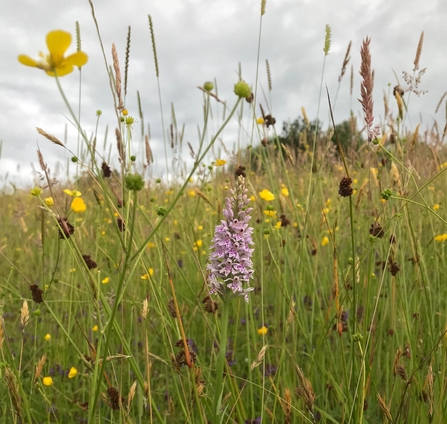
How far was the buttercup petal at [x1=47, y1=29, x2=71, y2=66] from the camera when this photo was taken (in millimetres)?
562

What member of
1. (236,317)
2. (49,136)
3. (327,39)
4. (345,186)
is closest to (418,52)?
(327,39)

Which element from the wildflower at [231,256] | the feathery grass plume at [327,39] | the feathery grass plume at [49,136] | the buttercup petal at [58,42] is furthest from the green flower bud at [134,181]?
the feathery grass plume at [327,39]

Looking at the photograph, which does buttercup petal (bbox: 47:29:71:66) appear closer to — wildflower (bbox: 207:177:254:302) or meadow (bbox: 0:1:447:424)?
meadow (bbox: 0:1:447:424)

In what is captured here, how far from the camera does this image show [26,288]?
311 centimetres

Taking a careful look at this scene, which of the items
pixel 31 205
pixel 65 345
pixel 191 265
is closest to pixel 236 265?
pixel 65 345

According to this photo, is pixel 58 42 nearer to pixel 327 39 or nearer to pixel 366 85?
pixel 366 85

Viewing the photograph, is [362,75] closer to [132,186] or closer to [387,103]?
[132,186]

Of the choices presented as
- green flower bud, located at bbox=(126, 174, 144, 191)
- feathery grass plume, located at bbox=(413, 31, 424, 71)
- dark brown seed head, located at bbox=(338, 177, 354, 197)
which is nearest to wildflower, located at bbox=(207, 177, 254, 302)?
dark brown seed head, located at bbox=(338, 177, 354, 197)

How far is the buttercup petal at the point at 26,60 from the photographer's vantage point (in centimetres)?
56

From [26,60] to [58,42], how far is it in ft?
0.17

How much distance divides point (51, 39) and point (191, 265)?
91.7 inches

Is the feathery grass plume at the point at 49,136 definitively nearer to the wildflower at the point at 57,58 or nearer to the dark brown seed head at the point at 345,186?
the wildflower at the point at 57,58

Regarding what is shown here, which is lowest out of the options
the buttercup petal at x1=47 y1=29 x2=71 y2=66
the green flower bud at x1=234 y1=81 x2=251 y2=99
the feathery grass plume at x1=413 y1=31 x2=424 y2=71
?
the buttercup petal at x1=47 y1=29 x2=71 y2=66

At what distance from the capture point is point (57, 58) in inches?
22.6
